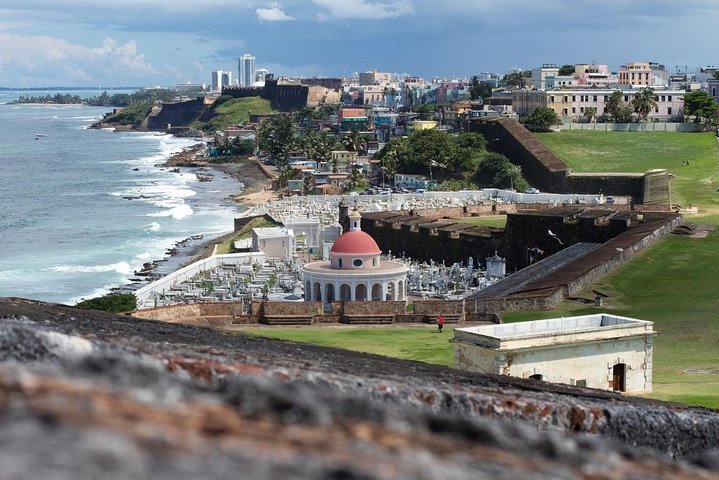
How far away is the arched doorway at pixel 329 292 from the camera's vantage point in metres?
42.2

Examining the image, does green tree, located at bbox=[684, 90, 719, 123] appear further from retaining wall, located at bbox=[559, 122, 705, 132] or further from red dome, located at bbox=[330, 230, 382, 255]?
red dome, located at bbox=[330, 230, 382, 255]

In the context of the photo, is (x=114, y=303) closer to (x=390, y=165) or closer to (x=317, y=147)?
(x=390, y=165)

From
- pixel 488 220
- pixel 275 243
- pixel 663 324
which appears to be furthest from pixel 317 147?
pixel 663 324

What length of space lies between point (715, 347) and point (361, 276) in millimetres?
14195

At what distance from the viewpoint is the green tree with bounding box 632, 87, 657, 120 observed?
342 feet

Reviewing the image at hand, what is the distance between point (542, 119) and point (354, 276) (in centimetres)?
6219

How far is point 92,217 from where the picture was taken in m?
89.0

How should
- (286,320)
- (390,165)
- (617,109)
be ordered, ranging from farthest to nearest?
(617,109)
(390,165)
(286,320)

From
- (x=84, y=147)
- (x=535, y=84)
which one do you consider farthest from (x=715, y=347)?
(x=84, y=147)

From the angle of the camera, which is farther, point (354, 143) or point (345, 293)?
point (354, 143)

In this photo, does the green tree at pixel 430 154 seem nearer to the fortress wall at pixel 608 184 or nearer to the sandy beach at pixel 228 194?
the sandy beach at pixel 228 194

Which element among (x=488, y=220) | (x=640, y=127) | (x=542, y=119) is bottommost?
(x=488, y=220)

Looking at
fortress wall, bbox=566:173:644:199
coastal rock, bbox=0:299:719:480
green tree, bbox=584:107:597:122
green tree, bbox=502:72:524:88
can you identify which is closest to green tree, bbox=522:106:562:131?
green tree, bbox=584:107:597:122

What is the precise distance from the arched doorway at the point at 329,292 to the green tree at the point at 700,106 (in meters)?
67.6
